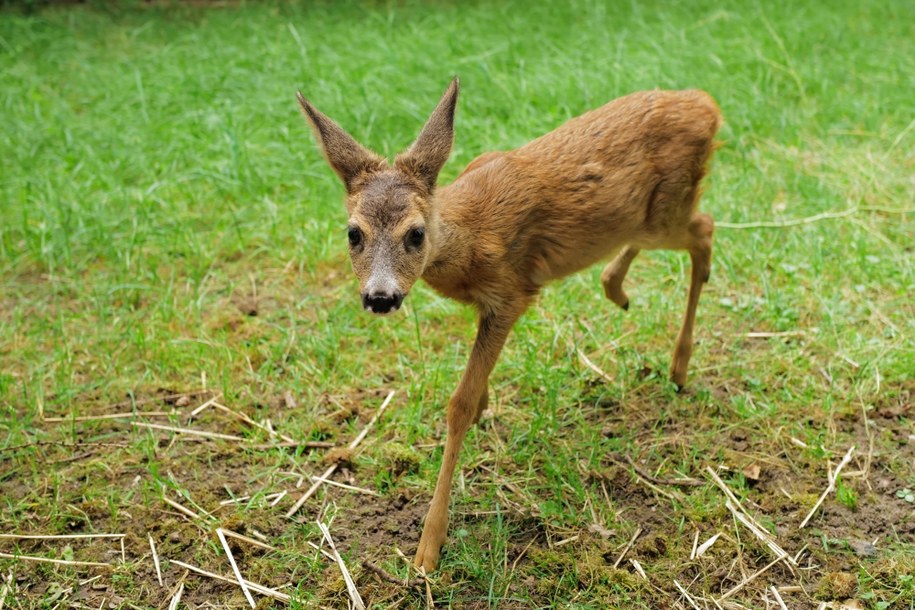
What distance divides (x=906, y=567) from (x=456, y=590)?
1.58m

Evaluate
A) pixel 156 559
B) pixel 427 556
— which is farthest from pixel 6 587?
pixel 427 556

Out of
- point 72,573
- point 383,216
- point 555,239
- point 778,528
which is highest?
point 383,216

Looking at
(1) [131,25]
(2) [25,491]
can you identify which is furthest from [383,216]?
(1) [131,25]

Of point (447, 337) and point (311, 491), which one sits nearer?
point (311, 491)

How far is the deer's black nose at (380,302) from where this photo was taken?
3.30m

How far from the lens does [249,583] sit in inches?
141

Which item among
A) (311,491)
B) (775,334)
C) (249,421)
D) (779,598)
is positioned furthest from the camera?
(775,334)

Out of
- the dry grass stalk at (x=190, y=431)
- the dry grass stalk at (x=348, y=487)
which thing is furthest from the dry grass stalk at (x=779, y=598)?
the dry grass stalk at (x=190, y=431)

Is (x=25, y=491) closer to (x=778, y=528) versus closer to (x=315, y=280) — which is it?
(x=315, y=280)

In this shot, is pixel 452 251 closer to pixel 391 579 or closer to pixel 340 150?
pixel 340 150

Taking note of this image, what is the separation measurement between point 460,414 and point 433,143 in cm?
102

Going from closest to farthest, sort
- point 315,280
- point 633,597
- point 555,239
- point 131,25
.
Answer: point 633,597, point 555,239, point 315,280, point 131,25

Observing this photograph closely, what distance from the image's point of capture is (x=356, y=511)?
3.96 m

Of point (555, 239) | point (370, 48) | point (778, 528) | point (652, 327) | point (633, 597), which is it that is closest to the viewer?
point (633, 597)
